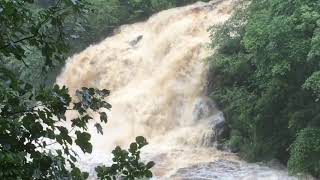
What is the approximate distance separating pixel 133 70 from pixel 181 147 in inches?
132

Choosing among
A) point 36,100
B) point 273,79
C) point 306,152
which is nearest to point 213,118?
point 273,79

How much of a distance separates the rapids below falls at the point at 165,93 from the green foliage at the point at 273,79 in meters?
0.42

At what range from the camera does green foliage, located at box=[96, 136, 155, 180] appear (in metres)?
1.82

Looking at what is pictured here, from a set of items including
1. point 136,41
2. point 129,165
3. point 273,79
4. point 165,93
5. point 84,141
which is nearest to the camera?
point 84,141

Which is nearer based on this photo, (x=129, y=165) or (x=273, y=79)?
(x=129, y=165)

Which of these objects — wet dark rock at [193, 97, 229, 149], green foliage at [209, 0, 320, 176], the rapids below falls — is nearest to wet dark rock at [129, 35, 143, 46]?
the rapids below falls

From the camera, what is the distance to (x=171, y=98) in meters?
11.0

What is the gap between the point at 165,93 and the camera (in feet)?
36.5

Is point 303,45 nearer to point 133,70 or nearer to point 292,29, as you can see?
point 292,29

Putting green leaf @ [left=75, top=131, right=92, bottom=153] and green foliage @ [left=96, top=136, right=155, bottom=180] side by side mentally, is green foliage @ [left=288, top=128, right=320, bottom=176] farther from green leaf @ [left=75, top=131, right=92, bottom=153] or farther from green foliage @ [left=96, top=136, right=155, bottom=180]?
green leaf @ [left=75, top=131, right=92, bottom=153]

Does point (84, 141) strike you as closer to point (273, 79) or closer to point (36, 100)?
point (36, 100)

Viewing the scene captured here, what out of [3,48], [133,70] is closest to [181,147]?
[133,70]

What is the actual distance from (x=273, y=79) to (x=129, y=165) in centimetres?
686

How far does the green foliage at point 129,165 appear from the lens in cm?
182
